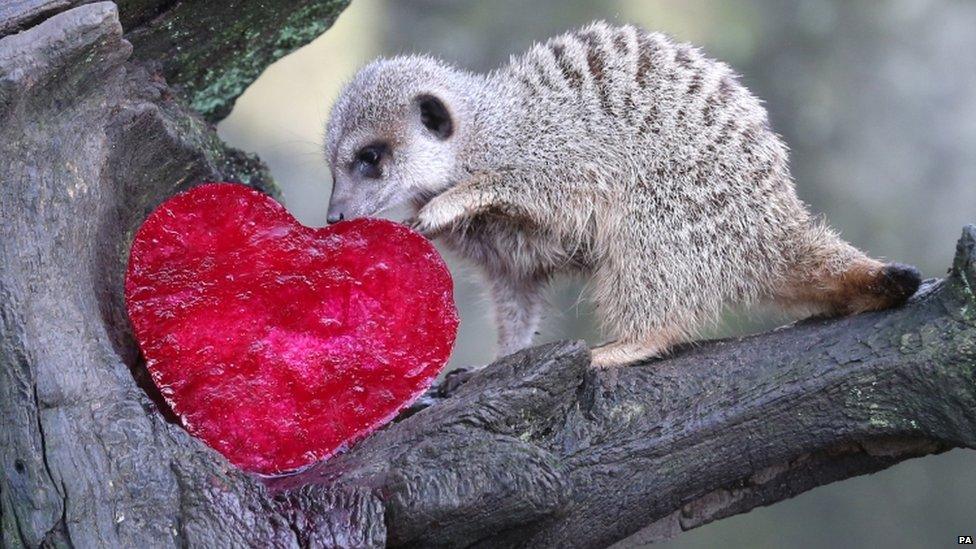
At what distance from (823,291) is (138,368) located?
1553 mm

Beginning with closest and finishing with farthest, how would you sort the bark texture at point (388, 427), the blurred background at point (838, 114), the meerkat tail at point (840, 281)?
the bark texture at point (388, 427)
the meerkat tail at point (840, 281)
the blurred background at point (838, 114)

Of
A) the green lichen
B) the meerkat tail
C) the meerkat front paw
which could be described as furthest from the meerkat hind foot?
the green lichen

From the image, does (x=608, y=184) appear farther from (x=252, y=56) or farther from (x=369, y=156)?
(x=252, y=56)

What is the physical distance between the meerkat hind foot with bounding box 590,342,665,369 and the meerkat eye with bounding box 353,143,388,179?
31.8 inches

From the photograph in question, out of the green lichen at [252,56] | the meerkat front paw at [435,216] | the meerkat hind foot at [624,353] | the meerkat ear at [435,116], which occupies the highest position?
the green lichen at [252,56]

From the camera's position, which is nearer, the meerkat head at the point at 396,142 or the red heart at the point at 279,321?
the red heart at the point at 279,321

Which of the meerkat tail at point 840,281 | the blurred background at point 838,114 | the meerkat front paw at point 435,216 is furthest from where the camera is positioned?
the blurred background at point 838,114

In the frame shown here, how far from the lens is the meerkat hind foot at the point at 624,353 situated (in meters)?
2.65

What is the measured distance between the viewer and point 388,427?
7.57 feet

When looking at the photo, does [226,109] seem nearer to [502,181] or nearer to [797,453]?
[502,181]

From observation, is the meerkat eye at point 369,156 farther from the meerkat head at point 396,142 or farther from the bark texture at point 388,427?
the bark texture at point 388,427

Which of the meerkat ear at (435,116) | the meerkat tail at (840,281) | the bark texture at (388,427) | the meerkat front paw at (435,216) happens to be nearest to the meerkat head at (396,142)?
the meerkat ear at (435,116)

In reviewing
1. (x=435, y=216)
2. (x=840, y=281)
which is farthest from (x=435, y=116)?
(x=840, y=281)

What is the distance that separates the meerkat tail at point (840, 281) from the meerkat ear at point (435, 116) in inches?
39.8
